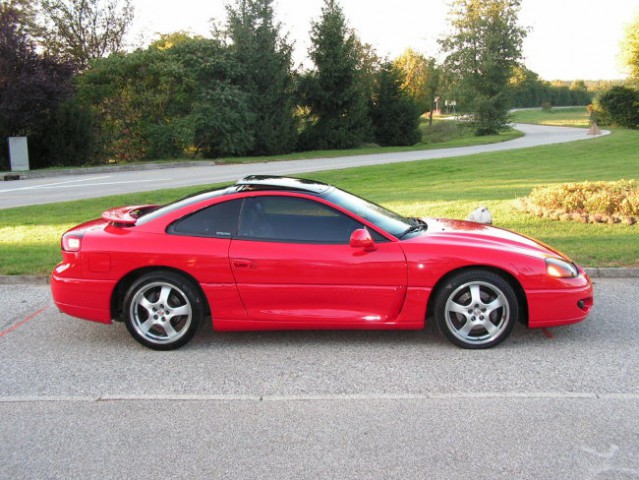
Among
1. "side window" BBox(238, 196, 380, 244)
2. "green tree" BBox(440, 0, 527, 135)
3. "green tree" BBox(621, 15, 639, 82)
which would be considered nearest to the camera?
"side window" BBox(238, 196, 380, 244)

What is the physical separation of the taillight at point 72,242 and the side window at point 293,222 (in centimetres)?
138

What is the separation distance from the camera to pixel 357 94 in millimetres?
40875

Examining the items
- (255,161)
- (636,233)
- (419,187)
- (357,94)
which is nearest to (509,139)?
(357,94)

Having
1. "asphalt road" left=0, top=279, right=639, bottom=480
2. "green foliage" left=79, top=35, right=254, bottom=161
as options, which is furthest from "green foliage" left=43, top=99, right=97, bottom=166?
"asphalt road" left=0, top=279, right=639, bottom=480

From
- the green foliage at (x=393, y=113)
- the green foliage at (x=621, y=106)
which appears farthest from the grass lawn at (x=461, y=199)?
the green foliage at (x=621, y=106)

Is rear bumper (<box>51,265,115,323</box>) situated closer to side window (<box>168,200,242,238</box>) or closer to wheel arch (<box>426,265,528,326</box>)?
side window (<box>168,200,242,238</box>)

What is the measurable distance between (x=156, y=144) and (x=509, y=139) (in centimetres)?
2353

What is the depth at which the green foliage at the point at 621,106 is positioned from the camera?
157ft

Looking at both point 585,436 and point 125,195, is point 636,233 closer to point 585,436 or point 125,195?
point 585,436

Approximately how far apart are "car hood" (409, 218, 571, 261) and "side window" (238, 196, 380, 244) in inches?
25.8

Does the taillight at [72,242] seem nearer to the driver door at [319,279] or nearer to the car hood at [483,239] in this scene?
the driver door at [319,279]

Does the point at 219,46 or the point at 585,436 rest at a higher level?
the point at 219,46

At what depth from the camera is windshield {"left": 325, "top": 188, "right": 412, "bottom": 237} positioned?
541 cm

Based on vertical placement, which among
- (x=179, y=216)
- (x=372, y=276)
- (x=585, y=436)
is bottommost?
(x=585, y=436)
